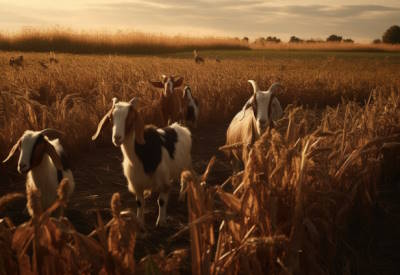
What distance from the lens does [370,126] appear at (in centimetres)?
629

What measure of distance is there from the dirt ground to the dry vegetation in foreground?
1426 inches

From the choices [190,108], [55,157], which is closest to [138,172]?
[55,157]

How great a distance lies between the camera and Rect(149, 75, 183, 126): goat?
9594mm

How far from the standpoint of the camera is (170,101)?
9.68 m

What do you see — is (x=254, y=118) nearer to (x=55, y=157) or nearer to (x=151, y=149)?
(x=151, y=149)

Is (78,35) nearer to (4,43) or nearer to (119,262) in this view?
(4,43)

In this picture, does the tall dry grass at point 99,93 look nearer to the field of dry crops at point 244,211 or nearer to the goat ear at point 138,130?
the field of dry crops at point 244,211

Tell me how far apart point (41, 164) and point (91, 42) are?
42.3 meters

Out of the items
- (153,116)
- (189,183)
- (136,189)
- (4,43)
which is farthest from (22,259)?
(4,43)

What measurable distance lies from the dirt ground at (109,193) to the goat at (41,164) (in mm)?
469

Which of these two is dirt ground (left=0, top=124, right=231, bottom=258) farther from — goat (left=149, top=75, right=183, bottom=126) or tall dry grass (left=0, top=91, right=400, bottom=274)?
tall dry grass (left=0, top=91, right=400, bottom=274)

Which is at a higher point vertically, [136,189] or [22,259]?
[22,259]

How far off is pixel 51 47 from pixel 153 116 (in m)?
36.0

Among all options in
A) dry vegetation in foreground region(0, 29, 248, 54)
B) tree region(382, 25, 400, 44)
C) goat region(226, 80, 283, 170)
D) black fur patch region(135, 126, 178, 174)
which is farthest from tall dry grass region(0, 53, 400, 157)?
tree region(382, 25, 400, 44)
